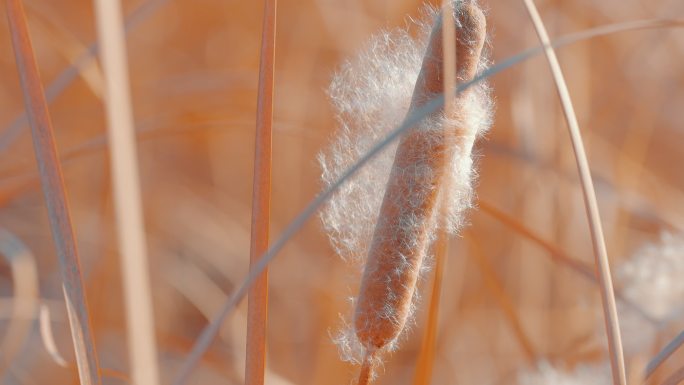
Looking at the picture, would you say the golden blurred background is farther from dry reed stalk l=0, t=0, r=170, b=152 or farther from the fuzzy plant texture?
the fuzzy plant texture

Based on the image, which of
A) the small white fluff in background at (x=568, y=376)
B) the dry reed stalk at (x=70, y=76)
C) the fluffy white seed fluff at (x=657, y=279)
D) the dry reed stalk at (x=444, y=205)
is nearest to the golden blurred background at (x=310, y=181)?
the fluffy white seed fluff at (x=657, y=279)

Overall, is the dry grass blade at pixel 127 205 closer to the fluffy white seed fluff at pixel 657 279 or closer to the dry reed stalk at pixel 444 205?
the dry reed stalk at pixel 444 205

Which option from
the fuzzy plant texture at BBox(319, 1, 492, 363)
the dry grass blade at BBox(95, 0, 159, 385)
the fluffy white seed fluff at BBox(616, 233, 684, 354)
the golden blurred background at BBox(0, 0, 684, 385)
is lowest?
the dry grass blade at BBox(95, 0, 159, 385)

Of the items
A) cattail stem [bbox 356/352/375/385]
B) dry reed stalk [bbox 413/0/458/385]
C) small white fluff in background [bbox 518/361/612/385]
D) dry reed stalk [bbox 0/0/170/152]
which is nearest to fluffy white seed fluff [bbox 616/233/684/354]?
small white fluff in background [bbox 518/361/612/385]

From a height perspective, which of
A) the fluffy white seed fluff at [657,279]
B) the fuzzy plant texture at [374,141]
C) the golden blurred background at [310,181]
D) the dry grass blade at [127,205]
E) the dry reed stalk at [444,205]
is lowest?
the dry grass blade at [127,205]

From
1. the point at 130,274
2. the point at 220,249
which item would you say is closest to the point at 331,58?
the point at 220,249

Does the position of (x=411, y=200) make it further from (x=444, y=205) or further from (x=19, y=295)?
(x=19, y=295)

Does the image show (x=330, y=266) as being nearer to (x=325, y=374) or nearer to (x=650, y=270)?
(x=325, y=374)
